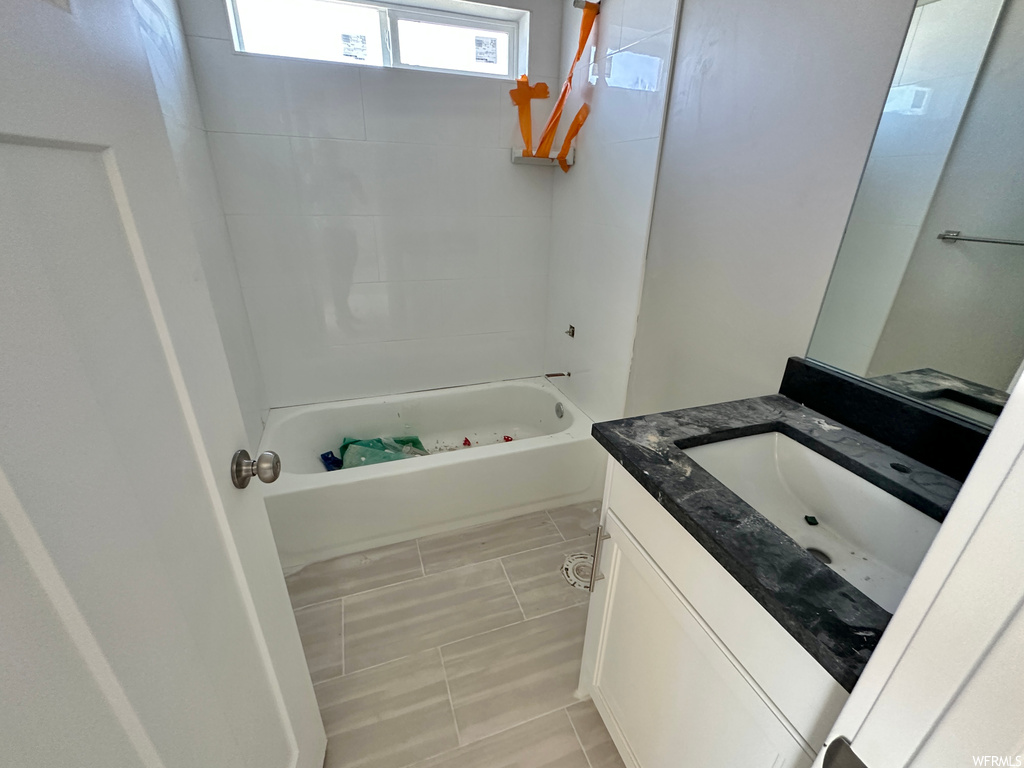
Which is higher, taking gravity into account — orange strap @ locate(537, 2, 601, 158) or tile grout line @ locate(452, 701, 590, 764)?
orange strap @ locate(537, 2, 601, 158)

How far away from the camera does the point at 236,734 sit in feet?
2.09

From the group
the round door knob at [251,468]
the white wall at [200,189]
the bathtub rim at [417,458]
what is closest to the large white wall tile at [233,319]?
the white wall at [200,189]

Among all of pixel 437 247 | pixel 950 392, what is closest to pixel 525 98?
pixel 437 247

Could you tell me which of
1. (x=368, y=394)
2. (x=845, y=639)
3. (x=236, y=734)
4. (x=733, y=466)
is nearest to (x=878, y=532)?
(x=733, y=466)

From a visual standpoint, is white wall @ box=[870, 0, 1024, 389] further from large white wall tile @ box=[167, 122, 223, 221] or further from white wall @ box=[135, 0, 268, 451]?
large white wall tile @ box=[167, 122, 223, 221]

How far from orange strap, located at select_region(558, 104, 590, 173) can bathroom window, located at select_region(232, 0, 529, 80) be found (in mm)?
396

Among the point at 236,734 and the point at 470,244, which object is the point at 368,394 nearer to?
the point at 470,244

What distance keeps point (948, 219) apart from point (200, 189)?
2.09 meters

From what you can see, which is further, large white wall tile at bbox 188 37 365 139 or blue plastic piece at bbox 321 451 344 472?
blue plastic piece at bbox 321 451 344 472

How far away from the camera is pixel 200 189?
1.53 meters

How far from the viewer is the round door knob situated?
0.68 m

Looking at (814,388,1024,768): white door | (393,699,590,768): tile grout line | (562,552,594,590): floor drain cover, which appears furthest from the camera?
(562,552,594,590): floor drain cover

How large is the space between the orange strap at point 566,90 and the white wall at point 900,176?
1.25 meters

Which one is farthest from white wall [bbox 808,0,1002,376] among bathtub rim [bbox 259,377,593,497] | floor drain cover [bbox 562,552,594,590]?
floor drain cover [bbox 562,552,594,590]
